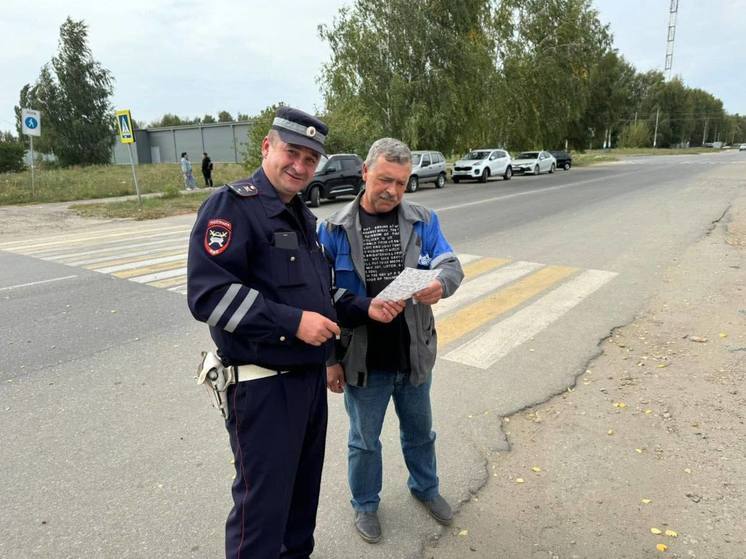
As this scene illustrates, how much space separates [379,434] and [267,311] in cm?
118

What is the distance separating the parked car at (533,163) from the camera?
3122cm

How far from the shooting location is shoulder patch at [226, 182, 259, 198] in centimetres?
173

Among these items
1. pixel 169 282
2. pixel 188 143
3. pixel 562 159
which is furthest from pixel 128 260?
pixel 188 143

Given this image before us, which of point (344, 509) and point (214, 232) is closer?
point (214, 232)

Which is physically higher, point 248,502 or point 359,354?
point 359,354

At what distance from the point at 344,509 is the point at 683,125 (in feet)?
414

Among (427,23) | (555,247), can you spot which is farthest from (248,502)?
(427,23)

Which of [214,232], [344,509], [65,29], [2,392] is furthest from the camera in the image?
[65,29]

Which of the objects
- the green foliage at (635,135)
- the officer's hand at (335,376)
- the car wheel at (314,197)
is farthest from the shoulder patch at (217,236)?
the green foliage at (635,135)

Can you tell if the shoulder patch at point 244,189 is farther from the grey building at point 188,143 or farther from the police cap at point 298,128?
the grey building at point 188,143

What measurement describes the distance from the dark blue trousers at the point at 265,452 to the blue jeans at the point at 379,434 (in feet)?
1.76

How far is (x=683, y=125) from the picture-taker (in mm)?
106938

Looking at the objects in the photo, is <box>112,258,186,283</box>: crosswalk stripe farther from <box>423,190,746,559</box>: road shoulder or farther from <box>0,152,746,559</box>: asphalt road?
<box>423,190,746,559</box>: road shoulder

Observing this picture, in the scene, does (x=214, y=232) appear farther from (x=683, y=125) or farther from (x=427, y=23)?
(x=683, y=125)
